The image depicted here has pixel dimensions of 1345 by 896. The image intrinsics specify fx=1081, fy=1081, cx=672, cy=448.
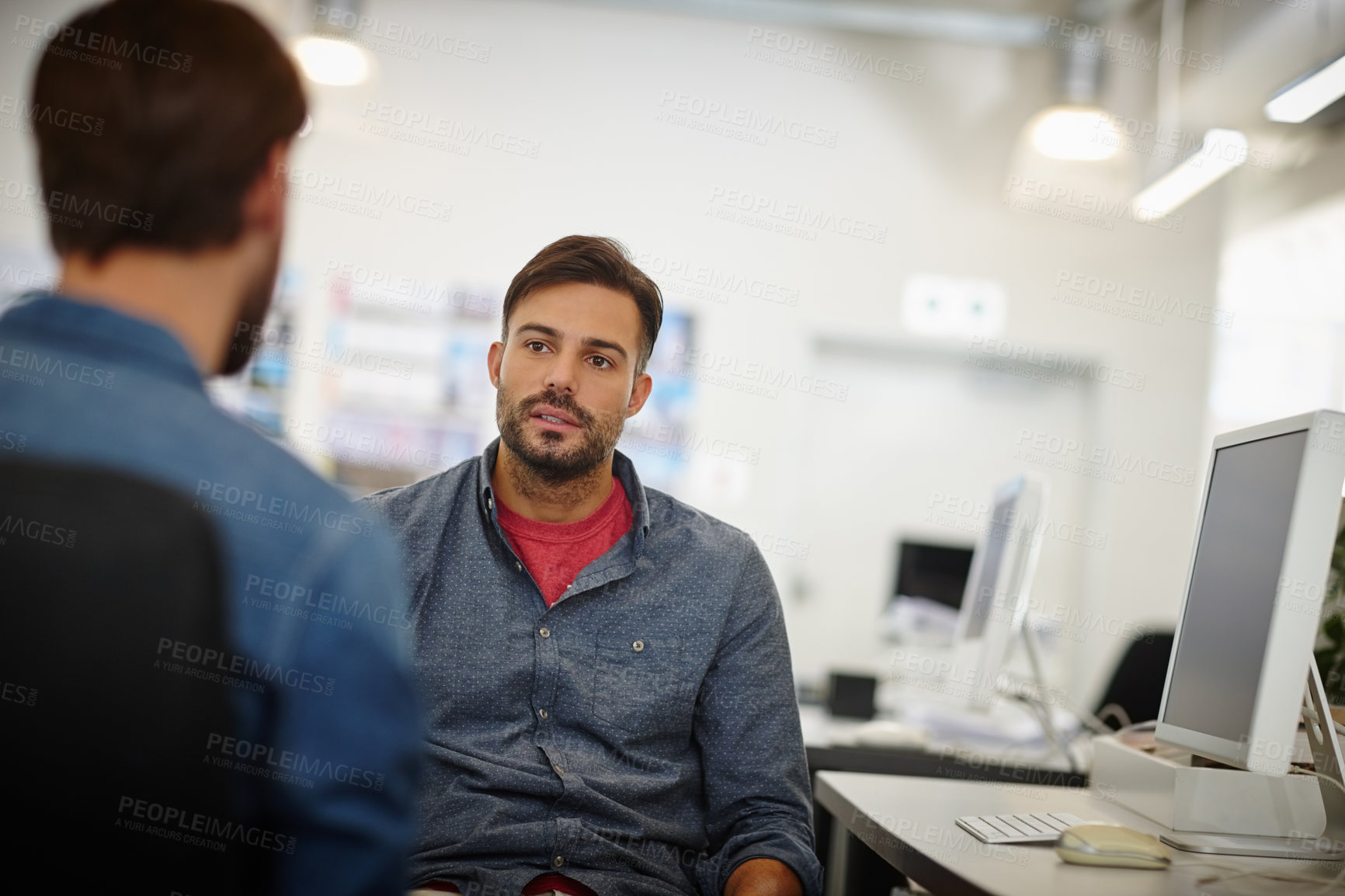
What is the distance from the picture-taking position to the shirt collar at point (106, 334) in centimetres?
75

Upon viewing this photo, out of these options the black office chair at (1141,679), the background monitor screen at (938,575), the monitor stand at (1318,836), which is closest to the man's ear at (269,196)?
the monitor stand at (1318,836)

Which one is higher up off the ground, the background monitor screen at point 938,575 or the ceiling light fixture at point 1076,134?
the ceiling light fixture at point 1076,134

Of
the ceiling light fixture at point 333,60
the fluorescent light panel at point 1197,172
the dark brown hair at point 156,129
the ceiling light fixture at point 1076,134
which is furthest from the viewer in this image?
the ceiling light fixture at point 1076,134

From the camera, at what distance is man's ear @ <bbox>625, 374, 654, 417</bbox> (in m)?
1.83

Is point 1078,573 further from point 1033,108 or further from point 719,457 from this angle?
point 1033,108

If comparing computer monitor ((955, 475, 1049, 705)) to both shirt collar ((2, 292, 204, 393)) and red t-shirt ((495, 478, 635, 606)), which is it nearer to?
red t-shirt ((495, 478, 635, 606))

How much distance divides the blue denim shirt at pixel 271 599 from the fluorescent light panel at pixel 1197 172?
3352mm

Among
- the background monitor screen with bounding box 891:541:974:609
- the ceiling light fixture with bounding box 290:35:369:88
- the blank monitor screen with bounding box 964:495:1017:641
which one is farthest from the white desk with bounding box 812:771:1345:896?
the ceiling light fixture with bounding box 290:35:369:88

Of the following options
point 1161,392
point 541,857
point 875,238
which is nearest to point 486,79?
point 875,238

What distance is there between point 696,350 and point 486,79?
149 cm

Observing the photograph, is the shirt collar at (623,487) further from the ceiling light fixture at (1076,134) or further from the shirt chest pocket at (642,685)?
the ceiling light fixture at (1076,134)

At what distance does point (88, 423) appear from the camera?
2.35 ft

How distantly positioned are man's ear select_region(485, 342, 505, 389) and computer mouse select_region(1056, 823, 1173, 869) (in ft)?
3.53

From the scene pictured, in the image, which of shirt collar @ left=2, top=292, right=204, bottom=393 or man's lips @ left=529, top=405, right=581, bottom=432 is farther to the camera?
man's lips @ left=529, top=405, right=581, bottom=432
